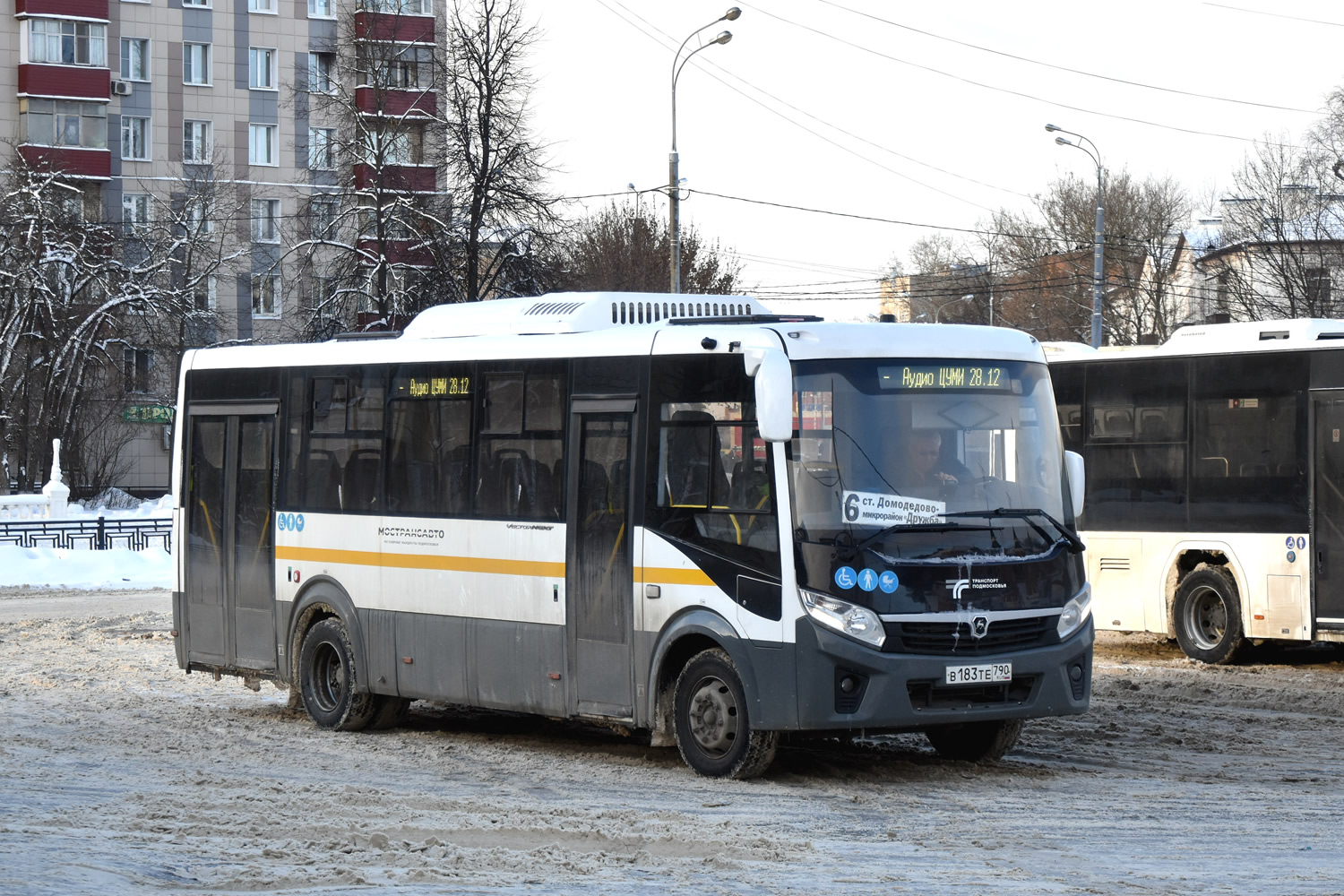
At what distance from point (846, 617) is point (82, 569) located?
82.1 ft

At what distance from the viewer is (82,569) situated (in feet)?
106

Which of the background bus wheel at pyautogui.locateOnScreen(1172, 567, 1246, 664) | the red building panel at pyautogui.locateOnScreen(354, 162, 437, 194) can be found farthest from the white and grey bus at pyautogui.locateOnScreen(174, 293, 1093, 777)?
the red building panel at pyautogui.locateOnScreen(354, 162, 437, 194)

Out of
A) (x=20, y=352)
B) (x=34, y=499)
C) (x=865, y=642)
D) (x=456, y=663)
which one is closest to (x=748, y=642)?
(x=865, y=642)

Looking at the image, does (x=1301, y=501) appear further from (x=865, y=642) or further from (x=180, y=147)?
(x=180, y=147)

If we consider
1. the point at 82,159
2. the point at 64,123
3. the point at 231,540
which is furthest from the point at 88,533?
the point at 64,123

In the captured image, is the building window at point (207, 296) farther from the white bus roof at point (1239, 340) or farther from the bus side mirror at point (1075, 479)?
the bus side mirror at point (1075, 479)

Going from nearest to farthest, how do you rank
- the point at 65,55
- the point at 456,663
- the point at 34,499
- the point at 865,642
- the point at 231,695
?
the point at 865,642 → the point at 456,663 → the point at 231,695 → the point at 34,499 → the point at 65,55

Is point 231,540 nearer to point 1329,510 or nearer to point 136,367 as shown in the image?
point 1329,510

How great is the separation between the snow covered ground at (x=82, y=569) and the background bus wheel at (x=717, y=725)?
21.3 metres

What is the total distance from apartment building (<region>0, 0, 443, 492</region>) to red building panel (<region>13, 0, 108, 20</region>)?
55 mm

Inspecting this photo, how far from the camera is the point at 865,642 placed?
404 inches

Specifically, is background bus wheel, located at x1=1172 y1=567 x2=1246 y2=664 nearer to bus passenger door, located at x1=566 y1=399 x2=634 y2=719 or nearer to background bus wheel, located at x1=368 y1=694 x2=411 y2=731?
background bus wheel, located at x1=368 y1=694 x2=411 y2=731

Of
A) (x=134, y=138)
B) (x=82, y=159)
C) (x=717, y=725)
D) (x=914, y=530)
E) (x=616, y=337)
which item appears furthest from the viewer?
(x=134, y=138)

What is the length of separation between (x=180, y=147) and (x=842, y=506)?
6146 centimetres
